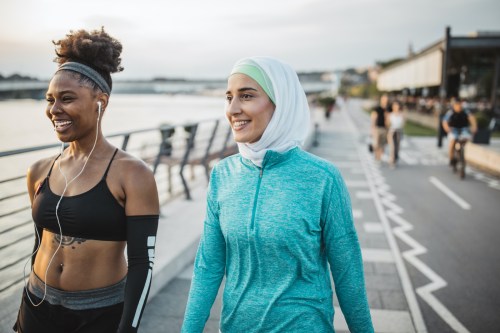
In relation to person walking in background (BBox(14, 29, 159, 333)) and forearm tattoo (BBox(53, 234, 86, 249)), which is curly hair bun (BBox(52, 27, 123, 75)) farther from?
forearm tattoo (BBox(53, 234, 86, 249))

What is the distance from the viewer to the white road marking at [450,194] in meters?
7.42

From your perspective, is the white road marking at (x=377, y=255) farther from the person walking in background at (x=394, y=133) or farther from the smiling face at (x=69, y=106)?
the person walking in background at (x=394, y=133)

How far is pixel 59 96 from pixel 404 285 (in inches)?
156

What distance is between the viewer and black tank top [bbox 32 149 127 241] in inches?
68.6

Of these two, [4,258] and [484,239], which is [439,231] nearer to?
[484,239]

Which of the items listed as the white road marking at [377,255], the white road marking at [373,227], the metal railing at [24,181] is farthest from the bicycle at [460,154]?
the metal railing at [24,181]

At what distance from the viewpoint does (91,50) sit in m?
1.88

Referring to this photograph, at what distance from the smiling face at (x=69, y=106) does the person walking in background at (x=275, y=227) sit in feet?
2.34

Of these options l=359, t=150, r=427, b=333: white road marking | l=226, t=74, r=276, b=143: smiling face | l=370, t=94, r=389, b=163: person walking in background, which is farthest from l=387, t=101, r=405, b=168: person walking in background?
l=226, t=74, r=276, b=143: smiling face

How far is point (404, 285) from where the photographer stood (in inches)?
168

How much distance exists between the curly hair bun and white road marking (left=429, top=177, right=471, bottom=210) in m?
7.25

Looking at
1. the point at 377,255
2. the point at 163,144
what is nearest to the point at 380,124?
the point at 377,255

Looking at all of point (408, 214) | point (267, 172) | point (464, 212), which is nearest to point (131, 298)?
point (267, 172)

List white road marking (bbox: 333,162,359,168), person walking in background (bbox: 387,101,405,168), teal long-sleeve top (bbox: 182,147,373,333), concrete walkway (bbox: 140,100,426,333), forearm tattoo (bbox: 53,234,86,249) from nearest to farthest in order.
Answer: teal long-sleeve top (bbox: 182,147,373,333) → forearm tattoo (bbox: 53,234,86,249) → concrete walkway (bbox: 140,100,426,333) → person walking in background (bbox: 387,101,405,168) → white road marking (bbox: 333,162,359,168)
